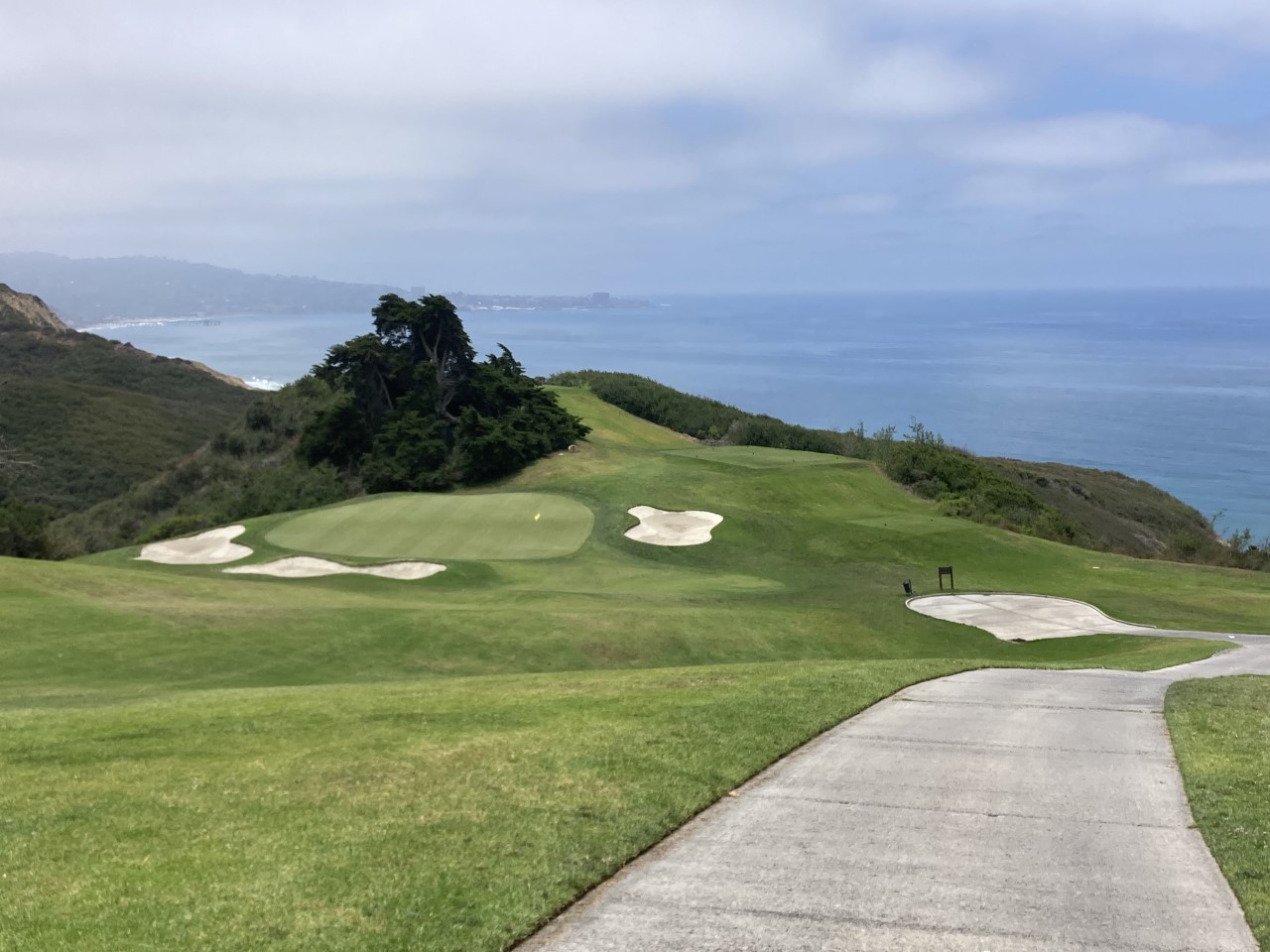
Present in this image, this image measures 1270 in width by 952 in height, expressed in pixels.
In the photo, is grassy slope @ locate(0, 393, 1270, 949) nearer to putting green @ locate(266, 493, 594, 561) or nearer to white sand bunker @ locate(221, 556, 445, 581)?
white sand bunker @ locate(221, 556, 445, 581)

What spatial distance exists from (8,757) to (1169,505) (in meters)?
77.6

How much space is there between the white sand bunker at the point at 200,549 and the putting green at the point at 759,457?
21836 mm

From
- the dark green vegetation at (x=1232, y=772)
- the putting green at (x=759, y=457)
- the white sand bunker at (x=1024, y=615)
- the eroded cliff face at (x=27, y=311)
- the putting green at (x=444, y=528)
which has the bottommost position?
the white sand bunker at (x=1024, y=615)

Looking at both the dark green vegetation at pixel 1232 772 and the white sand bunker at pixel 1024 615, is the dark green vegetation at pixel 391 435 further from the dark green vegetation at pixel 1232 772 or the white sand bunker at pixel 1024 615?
the dark green vegetation at pixel 1232 772

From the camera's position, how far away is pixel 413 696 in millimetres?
12734

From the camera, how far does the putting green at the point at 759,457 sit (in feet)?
147

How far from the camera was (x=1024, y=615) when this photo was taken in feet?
81.1

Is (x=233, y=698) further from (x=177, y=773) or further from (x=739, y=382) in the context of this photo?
(x=739, y=382)

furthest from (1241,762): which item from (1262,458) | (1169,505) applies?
(1262,458)

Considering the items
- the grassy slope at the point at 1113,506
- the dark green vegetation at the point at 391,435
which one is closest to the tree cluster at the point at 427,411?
the dark green vegetation at the point at 391,435

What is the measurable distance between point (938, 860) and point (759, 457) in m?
41.3

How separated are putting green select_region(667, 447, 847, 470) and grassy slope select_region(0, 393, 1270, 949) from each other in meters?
14.4

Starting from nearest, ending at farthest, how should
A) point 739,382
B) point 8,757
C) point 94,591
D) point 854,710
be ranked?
1. point 8,757
2. point 854,710
3. point 94,591
4. point 739,382

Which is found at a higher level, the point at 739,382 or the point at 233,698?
the point at 739,382
